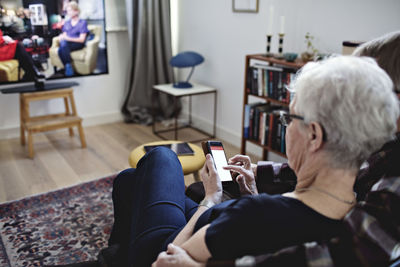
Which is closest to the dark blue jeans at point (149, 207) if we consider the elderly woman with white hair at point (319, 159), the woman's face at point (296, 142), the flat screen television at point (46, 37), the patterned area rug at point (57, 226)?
the elderly woman with white hair at point (319, 159)

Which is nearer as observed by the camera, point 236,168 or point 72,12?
point 236,168

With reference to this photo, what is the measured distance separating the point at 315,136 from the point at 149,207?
60 centimetres

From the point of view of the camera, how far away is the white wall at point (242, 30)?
2.28m

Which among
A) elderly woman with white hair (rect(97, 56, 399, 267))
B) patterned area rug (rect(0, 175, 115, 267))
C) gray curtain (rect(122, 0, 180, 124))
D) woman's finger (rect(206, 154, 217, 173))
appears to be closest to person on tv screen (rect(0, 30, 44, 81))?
gray curtain (rect(122, 0, 180, 124))

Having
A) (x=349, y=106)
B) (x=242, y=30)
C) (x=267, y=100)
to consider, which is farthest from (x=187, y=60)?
(x=349, y=106)

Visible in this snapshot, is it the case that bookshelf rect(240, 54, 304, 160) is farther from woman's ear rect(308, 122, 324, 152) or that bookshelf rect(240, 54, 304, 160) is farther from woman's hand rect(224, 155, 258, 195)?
woman's ear rect(308, 122, 324, 152)

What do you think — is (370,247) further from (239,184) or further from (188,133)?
(188,133)

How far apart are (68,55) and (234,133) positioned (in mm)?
1711

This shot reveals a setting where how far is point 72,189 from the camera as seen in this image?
256cm

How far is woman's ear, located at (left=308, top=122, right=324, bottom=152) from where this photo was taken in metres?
0.87

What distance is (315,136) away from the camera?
90cm

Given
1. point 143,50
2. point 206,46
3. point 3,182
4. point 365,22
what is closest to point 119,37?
point 143,50

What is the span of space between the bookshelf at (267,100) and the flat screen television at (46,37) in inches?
65.0

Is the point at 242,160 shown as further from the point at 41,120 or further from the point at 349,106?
the point at 41,120
